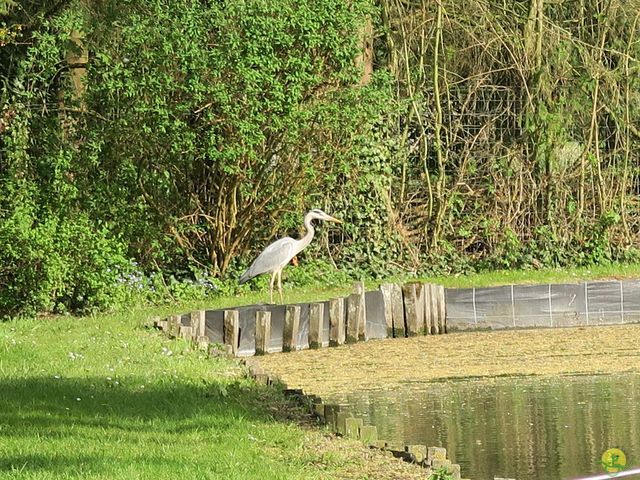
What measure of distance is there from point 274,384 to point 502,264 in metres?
10.0

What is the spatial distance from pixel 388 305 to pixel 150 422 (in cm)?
772

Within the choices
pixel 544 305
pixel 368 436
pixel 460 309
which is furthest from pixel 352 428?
pixel 544 305

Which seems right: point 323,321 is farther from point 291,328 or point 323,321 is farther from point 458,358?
point 458,358

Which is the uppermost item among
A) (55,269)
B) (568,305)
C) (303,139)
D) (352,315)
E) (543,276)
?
(303,139)

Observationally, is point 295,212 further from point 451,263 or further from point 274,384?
point 274,384

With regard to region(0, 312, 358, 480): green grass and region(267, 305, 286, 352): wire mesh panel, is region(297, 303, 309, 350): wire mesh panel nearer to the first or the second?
region(267, 305, 286, 352): wire mesh panel

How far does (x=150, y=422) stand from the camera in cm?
801

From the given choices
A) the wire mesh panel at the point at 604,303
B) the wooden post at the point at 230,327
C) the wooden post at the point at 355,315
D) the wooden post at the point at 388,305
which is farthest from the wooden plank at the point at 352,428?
the wire mesh panel at the point at 604,303

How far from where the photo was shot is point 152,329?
1266 cm

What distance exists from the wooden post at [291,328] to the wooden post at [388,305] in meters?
1.53

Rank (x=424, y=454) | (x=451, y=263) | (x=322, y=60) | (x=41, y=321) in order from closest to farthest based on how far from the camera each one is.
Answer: (x=424, y=454), (x=41, y=321), (x=322, y=60), (x=451, y=263)

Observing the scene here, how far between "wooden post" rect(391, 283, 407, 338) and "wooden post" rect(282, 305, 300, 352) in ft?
5.29

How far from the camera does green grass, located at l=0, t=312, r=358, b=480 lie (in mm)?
6785

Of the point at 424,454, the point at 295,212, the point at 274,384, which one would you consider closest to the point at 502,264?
the point at 295,212
